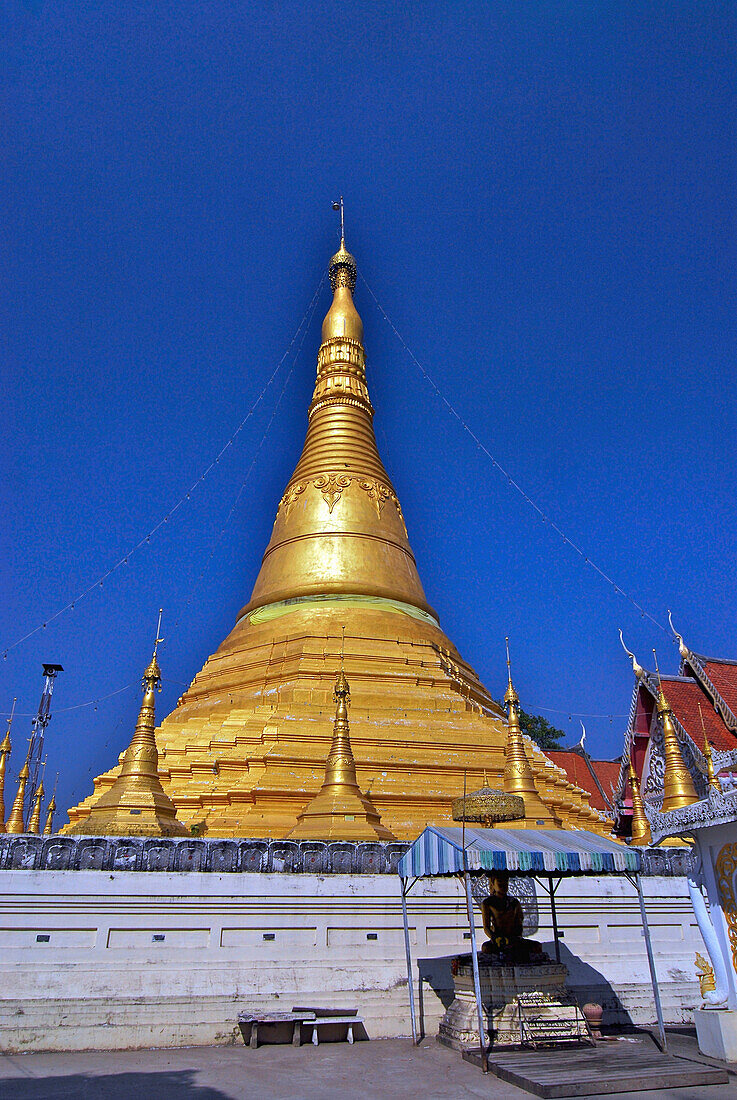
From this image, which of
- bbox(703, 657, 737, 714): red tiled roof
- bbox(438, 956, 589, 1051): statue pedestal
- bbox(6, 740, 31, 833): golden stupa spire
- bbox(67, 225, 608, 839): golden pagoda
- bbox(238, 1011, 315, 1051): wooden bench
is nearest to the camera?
bbox(438, 956, 589, 1051): statue pedestal

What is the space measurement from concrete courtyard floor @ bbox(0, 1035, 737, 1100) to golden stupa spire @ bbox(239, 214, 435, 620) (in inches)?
489

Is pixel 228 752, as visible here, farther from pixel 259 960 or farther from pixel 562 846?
pixel 562 846

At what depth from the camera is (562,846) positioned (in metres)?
7.36

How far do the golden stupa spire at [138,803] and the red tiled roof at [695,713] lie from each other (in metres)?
13.4

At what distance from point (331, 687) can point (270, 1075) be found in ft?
32.0

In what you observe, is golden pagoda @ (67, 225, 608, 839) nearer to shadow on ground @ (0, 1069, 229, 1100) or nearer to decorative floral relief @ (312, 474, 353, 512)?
decorative floral relief @ (312, 474, 353, 512)

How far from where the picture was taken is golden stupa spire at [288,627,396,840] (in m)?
10.7

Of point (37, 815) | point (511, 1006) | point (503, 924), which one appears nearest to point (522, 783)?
point (503, 924)

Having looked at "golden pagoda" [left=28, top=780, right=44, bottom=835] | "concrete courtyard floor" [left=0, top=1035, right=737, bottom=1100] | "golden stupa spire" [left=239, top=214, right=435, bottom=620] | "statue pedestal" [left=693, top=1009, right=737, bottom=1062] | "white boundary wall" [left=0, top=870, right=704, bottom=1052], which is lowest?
"concrete courtyard floor" [left=0, top=1035, right=737, bottom=1100]

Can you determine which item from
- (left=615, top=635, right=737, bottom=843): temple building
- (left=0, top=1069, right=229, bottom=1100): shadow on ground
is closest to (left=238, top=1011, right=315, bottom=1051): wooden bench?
(left=0, top=1069, right=229, bottom=1100): shadow on ground

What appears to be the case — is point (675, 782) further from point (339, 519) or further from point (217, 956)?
point (339, 519)

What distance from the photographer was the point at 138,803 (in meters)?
11.1

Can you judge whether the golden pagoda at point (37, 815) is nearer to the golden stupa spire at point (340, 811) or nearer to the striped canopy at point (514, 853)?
the golden stupa spire at point (340, 811)

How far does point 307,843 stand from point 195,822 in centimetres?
503
